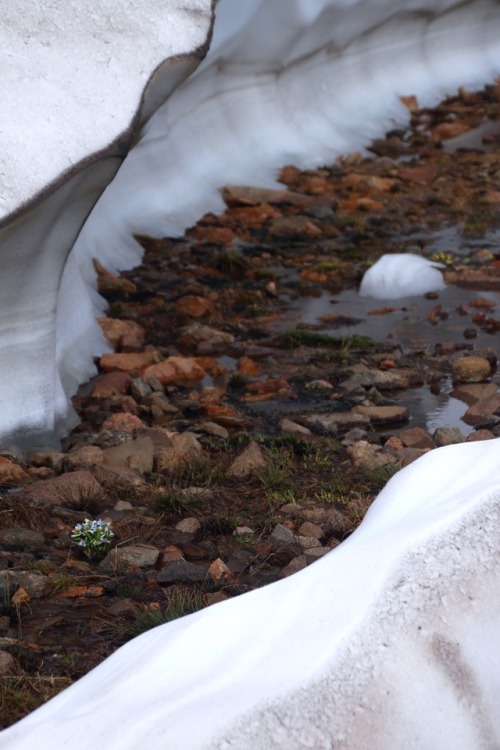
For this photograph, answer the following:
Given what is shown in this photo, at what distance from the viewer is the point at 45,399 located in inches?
154

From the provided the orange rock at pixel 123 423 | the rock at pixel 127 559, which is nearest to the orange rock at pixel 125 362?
the orange rock at pixel 123 423

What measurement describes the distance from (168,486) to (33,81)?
1.35 m

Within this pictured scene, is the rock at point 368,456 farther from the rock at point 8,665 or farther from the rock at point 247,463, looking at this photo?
the rock at point 8,665

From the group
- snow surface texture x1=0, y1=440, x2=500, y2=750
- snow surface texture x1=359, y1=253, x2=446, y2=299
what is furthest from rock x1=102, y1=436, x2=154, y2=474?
snow surface texture x1=359, y1=253, x2=446, y2=299

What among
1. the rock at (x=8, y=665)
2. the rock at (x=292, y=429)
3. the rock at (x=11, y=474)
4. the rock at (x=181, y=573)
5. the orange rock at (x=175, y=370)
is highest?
the rock at (x=8, y=665)

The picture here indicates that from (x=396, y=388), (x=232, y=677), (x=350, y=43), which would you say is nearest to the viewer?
(x=232, y=677)

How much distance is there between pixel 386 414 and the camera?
164 inches

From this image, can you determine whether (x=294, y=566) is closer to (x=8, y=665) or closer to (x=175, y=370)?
(x=8, y=665)

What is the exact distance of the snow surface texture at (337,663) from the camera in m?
1.64

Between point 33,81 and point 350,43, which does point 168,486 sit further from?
point 350,43

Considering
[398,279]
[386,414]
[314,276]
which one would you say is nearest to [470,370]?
[386,414]

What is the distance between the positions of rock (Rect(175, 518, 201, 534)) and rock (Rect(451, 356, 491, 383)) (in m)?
1.73

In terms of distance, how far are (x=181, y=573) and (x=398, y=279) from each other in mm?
3196

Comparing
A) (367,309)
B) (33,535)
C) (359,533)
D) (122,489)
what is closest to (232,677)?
(359,533)
